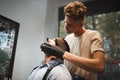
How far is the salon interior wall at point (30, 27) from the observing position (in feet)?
7.28

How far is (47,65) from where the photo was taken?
3.76 feet

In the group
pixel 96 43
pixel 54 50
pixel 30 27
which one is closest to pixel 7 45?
pixel 30 27

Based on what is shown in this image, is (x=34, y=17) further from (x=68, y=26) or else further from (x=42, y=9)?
(x=68, y=26)

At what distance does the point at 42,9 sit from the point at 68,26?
47.6 inches

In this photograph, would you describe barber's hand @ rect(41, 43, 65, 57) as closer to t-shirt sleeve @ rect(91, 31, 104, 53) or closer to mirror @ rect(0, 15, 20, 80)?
t-shirt sleeve @ rect(91, 31, 104, 53)

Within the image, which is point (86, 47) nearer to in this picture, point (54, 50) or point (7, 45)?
point (54, 50)

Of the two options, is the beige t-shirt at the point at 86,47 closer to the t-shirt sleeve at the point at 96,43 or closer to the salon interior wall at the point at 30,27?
the t-shirt sleeve at the point at 96,43

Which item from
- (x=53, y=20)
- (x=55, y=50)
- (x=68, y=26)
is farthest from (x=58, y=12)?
(x=55, y=50)

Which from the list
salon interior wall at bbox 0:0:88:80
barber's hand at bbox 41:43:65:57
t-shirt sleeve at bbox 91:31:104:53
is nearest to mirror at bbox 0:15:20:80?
salon interior wall at bbox 0:0:88:80

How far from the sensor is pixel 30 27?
7.95 feet

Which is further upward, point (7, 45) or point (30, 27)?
point (30, 27)

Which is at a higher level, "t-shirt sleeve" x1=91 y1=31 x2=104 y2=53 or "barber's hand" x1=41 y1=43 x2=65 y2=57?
"t-shirt sleeve" x1=91 y1=31 x2=104 y2=53

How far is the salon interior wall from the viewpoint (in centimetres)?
222

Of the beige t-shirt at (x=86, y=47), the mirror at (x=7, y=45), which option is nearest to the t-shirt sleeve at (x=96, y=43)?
the beige t-shirt at (x=86, y=47)
